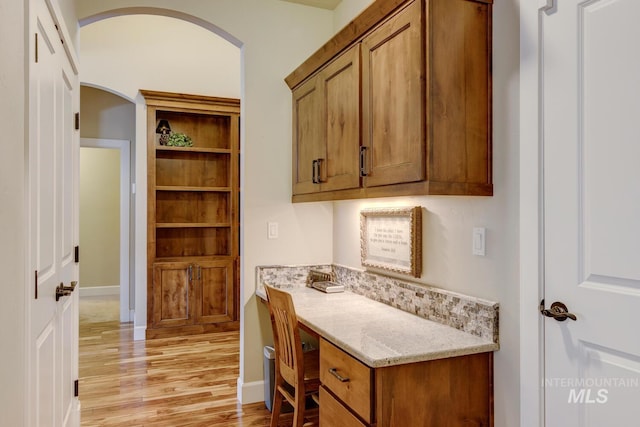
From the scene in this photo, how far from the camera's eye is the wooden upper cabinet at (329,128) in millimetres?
2248

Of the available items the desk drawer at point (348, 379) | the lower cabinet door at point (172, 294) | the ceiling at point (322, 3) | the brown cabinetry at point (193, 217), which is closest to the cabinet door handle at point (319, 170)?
the desk drawer at point (348, 379)

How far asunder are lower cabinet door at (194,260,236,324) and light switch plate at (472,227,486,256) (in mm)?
3392

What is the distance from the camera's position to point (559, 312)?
151 centimetres

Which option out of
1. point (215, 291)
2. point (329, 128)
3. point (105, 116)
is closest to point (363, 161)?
point (329, 128)

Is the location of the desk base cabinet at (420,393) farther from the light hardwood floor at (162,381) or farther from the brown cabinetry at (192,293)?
the brown cabinetry at (192,293)

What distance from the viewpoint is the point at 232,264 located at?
4.82 metres

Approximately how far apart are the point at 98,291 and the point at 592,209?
7111mm

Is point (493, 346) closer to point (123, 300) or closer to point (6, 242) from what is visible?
point (6, 242)

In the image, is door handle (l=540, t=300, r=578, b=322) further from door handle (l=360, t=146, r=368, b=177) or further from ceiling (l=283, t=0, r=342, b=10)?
ceiling (l=283, t=0, r=342, b=10)

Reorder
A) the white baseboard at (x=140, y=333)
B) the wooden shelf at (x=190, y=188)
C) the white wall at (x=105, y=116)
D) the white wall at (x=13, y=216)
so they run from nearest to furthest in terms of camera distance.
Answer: the white wall at (x=13, y=216) → the white baseboard at (x=140, y=333) → the wooden shelf at (x=190, y=188) → the white wall at (x=105, y=116)

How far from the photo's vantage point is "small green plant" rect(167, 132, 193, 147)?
477 centimetres

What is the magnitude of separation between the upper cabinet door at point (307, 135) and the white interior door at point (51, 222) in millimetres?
1354

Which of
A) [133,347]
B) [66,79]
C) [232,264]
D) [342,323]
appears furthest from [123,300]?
[342,323]

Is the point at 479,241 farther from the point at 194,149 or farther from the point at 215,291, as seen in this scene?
the point at 194,149
